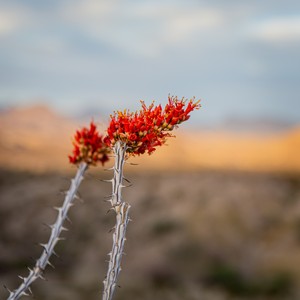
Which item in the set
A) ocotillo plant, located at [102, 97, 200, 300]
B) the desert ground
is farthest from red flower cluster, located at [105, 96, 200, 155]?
the desert ground

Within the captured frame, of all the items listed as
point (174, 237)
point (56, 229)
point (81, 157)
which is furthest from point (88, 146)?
point (174, 237)

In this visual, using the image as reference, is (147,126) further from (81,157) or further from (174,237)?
(174,237)

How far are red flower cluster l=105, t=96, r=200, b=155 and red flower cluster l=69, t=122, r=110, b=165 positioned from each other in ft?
0.41

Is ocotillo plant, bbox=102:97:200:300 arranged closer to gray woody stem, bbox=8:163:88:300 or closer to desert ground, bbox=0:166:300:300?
gray woody stem, bbox=8:163:88:300

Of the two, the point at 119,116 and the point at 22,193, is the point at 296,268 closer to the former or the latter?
the point at 119,116

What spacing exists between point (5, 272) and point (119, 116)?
120 ft

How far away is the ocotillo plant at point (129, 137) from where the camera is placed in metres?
5.58

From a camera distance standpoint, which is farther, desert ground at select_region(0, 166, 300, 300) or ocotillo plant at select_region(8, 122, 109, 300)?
desert ground at select_region(0, 166, 300, 300)

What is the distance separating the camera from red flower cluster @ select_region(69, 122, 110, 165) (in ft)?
18.9

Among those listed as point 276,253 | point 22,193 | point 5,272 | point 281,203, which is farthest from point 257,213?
point 22,193

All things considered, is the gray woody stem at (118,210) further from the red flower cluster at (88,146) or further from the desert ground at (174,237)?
the desert ground at (174,237)

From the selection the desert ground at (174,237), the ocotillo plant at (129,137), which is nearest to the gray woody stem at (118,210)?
the ocotillo plant at (129,137)

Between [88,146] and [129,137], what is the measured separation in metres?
0.42

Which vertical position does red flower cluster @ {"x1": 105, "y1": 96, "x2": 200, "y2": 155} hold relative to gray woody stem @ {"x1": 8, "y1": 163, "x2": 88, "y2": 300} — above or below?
above
